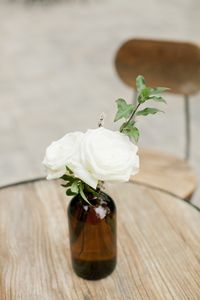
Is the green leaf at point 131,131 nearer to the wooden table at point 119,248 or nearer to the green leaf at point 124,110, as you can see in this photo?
the green leaf at point 124,110

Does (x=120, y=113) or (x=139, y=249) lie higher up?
(x=120, y=113)

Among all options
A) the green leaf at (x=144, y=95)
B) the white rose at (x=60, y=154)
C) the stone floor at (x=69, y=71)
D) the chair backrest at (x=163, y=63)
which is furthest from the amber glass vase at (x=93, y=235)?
the stone floor at (x=69, y=71)

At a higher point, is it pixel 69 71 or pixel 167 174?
pixel 69 71

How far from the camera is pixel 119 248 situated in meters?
1.37

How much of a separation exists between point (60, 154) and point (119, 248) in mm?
411

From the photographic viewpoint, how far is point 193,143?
3.19 m

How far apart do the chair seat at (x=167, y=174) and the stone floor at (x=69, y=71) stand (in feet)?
2.03

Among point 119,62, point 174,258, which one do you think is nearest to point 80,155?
point 174,258

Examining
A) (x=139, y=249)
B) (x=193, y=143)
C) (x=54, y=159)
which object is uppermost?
(x=54, y=159)

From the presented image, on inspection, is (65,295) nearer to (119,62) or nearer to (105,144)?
(105,144)

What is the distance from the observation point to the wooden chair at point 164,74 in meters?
1.98

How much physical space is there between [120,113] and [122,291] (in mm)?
434

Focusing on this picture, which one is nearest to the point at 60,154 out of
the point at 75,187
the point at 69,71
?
the point at 75,187

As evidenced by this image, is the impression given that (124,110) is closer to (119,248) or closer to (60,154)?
(60,154)
